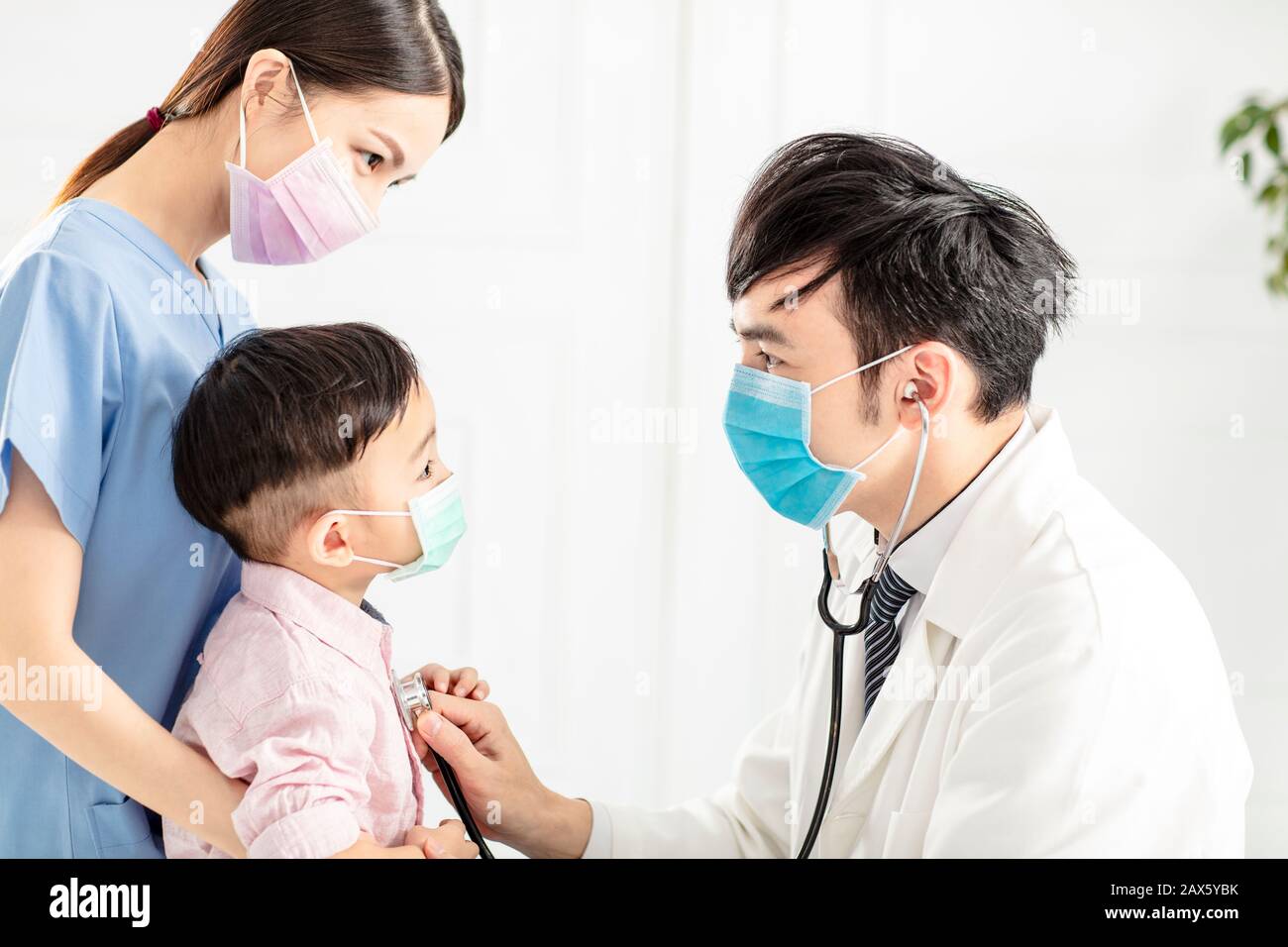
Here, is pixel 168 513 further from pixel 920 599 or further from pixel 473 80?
pixel 473 80

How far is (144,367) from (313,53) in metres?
0.38

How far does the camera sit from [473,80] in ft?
7.07

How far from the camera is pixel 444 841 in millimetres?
1120

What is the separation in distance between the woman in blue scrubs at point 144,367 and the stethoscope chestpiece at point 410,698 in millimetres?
200

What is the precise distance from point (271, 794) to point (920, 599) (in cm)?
78

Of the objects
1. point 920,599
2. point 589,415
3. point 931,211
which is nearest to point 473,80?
point 589,415

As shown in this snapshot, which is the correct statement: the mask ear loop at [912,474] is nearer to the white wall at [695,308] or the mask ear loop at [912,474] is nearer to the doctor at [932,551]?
the doctor at [932,551]

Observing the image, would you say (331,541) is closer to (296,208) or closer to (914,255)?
(296,208)

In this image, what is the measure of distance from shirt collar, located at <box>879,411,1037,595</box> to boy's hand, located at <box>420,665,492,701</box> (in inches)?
20.4

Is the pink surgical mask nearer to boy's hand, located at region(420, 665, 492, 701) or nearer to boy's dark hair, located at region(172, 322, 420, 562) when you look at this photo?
boy's dark hair, located at region(172, 322, 420, 562)

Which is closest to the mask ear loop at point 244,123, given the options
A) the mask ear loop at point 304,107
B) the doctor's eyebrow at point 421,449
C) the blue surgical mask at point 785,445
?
the mask ear loop at point 304,107

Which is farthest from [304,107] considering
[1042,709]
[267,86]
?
[1042,709]

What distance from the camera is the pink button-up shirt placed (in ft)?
3.29

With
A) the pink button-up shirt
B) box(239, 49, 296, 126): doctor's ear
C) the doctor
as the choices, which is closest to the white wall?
the doctor
